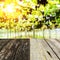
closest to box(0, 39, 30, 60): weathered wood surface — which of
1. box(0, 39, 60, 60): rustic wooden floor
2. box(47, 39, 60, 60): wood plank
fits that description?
box(0, 39, 60, 60): rustic wooden floor

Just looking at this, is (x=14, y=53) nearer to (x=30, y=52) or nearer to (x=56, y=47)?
(x=30, y=52)

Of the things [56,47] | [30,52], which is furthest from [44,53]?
[56,47]

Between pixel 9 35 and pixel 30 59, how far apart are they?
6.49ft

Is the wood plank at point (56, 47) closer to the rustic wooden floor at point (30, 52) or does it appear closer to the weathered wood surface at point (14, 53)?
the rustic wooden floor at point (30, 52)

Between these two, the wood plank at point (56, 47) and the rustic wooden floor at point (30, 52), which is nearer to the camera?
the rustic wooden floor at point (30, 52)

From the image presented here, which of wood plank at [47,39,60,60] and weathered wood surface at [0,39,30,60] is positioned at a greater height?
weathered wood surface at [0,39,30,60]

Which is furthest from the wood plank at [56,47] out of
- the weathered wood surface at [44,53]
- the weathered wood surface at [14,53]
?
the weathered wood surface at [14,53]

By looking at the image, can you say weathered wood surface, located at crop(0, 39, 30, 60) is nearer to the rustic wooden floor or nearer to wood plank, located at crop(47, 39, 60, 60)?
the rustic wooden floor

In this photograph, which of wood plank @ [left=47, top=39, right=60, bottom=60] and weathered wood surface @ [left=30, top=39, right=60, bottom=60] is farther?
wood plank @ [left=47, top=39, right=60, bottom=60]

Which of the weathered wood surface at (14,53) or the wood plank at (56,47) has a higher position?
the weathered wood surface at (14,53)

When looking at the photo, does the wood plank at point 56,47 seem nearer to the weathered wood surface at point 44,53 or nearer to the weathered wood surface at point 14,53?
the weathered wood surface at point 44,53

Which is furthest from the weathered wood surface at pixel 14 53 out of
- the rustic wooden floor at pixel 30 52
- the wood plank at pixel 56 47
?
the wood plank at pixel 56 47

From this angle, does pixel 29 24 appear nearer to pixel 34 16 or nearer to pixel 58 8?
pixel 34 16

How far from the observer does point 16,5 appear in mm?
2691
